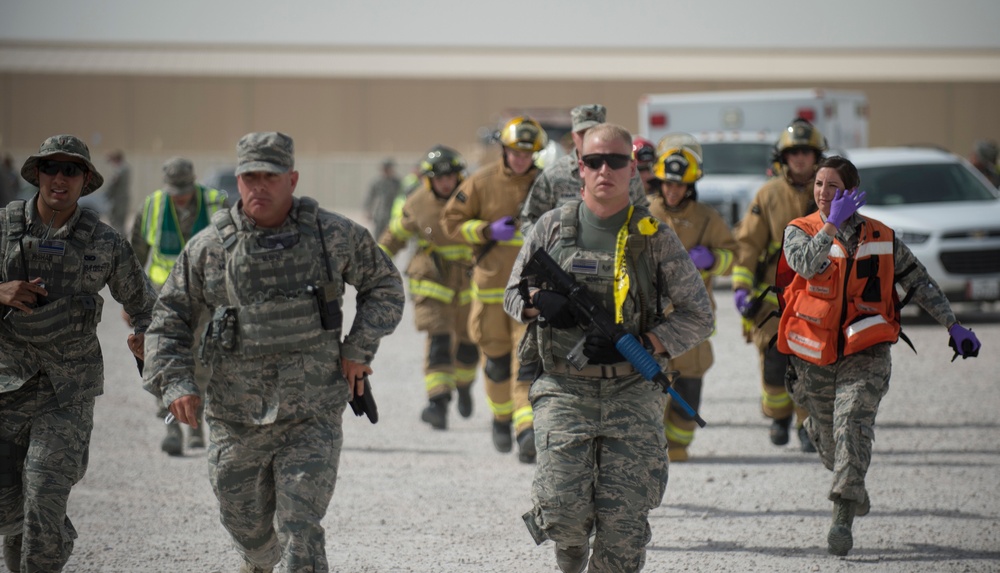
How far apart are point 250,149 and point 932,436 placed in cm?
628

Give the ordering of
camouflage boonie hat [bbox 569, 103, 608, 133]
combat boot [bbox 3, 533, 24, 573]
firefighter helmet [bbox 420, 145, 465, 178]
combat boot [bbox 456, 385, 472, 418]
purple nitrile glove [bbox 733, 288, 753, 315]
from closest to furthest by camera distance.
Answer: combat boot [bbox 3, 533, 24, 573] → camouflage boonie hat [bbox 569, 103, 608, 133] → purple nitrile glove [bbox 733, 288, 753, 315] → firefighter helmet [bbox 420, 145, 465, 178] → combat boot [bbox 456, 385, 472, 418]

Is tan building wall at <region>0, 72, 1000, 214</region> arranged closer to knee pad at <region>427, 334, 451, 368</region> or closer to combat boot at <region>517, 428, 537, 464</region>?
knee pad at <region>427, 334, 451, 368</region>

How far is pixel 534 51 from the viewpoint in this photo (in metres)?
53.8

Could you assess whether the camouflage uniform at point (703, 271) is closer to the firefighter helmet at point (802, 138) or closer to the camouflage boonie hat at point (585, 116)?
the firefighter helmet at point (802, 138)

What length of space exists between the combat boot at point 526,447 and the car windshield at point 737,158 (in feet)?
38.7

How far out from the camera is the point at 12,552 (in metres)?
6.09

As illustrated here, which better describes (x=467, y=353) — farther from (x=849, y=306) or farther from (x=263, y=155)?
(x=263, y=155)

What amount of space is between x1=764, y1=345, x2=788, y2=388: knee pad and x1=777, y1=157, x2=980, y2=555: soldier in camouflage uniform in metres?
2.72

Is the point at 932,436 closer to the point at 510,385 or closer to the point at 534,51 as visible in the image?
the point at 510,385

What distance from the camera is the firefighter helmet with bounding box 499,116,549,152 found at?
880cm

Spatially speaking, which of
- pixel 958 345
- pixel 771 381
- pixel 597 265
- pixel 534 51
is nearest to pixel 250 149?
pixel 597 265

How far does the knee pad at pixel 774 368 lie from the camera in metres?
9.34

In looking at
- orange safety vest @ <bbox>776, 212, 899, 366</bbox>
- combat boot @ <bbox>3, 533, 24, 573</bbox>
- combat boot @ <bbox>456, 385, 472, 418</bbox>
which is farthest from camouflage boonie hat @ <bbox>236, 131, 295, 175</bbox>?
combat boot @ <bbox>456, 385, 472, 418</bbox>

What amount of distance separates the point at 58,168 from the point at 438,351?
4886mm
